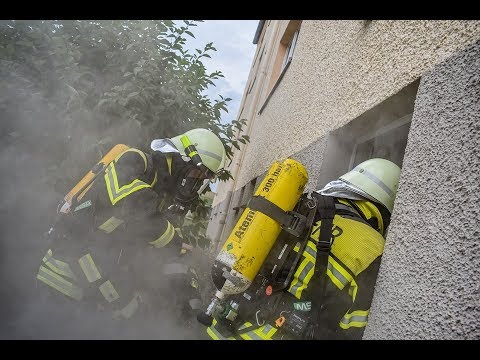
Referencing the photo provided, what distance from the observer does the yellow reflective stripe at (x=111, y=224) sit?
2.52 meters

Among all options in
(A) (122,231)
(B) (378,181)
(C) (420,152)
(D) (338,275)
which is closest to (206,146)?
(A) (122,231)

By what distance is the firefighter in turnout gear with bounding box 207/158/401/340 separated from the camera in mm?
1613

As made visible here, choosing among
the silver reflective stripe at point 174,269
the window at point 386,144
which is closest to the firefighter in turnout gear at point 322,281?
the window at point 386,144

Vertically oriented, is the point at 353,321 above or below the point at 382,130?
below

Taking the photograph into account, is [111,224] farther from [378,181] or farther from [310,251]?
[378,181]

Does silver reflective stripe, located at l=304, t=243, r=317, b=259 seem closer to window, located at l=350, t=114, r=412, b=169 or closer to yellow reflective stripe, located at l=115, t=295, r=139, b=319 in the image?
window, located at l=350, t=114, r=412, b=169

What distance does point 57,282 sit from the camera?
257 centimetres

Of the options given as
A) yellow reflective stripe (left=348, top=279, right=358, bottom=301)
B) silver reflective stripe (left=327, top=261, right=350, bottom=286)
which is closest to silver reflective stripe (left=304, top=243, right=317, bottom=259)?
silver reflective stripe (left=327, top=261, right=350, bottom=286)

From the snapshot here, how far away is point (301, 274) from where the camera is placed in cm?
167

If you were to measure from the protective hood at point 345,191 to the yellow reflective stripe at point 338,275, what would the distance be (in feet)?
1.43

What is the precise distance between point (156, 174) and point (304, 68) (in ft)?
7.85

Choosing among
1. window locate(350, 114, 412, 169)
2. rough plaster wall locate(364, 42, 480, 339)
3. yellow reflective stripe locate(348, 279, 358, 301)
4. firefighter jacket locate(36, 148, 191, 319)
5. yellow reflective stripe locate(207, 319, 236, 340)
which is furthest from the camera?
firefighter jacket locate(36, 148, 191, 319)

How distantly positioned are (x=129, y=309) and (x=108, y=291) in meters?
0.28
